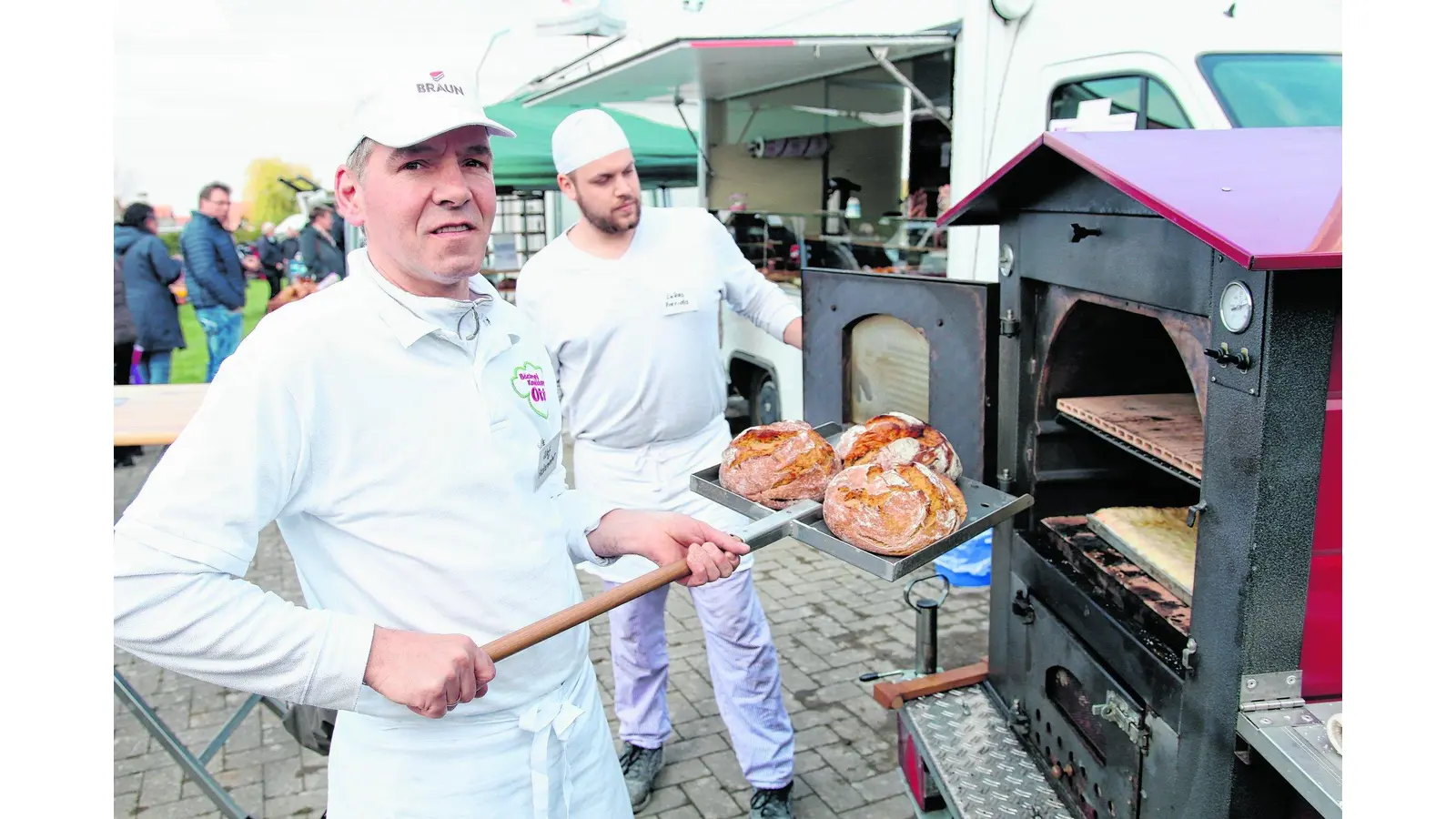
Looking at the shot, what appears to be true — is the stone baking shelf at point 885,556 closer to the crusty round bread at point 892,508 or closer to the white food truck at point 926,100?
the crusty round bread at point 892,508

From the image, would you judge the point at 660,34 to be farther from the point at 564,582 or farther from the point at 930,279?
the point at 564,582

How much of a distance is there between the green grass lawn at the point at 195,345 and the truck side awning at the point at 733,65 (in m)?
3.50

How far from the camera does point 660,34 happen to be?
719 centimetres

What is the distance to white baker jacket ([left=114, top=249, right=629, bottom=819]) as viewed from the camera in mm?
1529

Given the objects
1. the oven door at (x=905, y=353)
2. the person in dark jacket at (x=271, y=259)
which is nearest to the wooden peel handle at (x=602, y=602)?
the oven door at (x=905, y=353)

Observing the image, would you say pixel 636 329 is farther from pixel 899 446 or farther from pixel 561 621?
pixel 561 621

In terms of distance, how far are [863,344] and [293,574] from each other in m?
4.20

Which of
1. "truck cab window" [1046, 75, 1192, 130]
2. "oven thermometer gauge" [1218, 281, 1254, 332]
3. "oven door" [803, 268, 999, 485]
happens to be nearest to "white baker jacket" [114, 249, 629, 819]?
"oven door" [803, 268, 999, 485]

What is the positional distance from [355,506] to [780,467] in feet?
3.54

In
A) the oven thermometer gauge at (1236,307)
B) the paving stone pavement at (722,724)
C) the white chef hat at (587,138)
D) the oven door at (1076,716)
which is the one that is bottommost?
the paving stone pavement at (722,724)

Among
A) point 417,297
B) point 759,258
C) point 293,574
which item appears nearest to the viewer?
point 417,297

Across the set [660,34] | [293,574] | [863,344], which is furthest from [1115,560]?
[660,34]

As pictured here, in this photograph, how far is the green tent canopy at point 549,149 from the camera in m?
11.2

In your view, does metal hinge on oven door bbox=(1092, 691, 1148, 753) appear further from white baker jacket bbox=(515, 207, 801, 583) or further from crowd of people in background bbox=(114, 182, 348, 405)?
crowd of people in background bbox=(114, 182, 348, 405)
